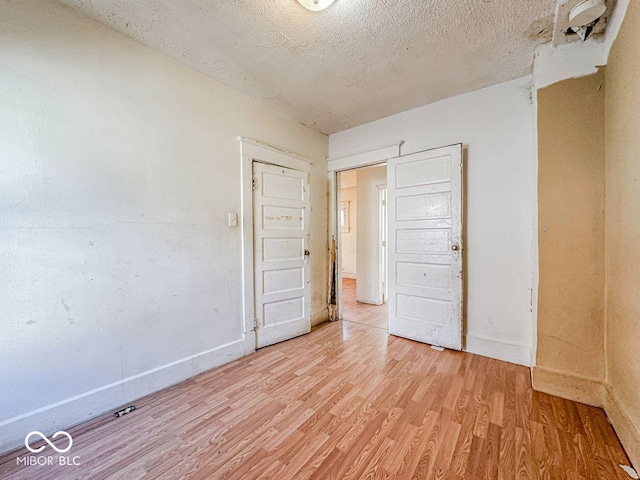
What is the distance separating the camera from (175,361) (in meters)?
2.06

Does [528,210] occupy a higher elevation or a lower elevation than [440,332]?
higher

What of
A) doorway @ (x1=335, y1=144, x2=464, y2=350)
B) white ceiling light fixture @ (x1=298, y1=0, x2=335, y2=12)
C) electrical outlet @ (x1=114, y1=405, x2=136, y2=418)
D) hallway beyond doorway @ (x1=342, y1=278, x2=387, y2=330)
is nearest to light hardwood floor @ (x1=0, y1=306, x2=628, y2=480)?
electrical outlet @ (x1=114, y1=405, x2=136, y2=418)

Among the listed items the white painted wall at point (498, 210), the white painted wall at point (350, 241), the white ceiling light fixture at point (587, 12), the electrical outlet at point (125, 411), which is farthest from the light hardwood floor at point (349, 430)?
the white painted wall at point (350, 241)

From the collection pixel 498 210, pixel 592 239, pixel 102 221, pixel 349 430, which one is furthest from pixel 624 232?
pixel 102 221

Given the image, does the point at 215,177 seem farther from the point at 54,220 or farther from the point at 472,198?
the point at 472,198

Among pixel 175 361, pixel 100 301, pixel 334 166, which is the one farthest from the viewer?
pixel 334 166

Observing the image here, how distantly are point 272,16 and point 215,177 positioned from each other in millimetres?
1289

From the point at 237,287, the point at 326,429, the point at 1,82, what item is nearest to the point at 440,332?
the point at 326,429

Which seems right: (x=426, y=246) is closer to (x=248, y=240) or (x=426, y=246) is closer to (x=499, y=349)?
(x=499, y=349)

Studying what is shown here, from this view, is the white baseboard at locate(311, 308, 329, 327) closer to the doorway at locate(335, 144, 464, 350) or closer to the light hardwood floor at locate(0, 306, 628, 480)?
the doorway at locate(335, 144, 464, 350)

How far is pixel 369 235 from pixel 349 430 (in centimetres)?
332

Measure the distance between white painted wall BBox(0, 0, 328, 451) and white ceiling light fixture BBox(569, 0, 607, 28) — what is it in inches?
101

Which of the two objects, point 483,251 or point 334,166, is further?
point 334,166

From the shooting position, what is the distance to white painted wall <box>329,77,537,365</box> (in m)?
2.29
